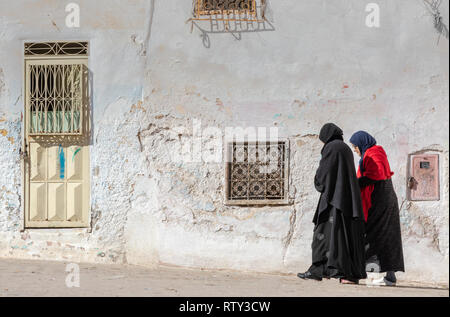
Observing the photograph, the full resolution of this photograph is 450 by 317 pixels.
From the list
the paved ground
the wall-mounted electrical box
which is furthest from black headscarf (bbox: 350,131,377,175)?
the paved ground

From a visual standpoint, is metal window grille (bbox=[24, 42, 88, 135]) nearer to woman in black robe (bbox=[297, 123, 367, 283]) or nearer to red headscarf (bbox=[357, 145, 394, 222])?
woman in black robe (bbox=[297, 123, 367, 283])

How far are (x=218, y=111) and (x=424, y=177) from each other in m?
2.20

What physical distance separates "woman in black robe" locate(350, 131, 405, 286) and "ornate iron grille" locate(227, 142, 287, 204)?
1005 mm

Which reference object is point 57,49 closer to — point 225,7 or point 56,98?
point 56,98

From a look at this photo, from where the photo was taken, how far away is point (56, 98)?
7.96 m

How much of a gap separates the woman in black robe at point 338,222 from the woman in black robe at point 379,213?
0.69 ft

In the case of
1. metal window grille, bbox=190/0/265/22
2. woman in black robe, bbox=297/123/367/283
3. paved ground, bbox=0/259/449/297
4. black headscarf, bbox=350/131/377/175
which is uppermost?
metal window grille, bbox=190/0/265/22

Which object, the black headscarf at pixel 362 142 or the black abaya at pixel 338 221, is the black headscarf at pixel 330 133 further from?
the black headscarf at pixel 362 142

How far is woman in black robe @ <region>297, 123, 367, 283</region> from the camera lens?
664 centimetres

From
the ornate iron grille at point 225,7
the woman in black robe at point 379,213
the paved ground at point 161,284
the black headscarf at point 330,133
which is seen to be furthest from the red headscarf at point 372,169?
the ornate iron grille at point 225,7

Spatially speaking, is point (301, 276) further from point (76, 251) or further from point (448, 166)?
point (76, 251)

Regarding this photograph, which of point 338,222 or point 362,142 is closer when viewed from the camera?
point 338,222

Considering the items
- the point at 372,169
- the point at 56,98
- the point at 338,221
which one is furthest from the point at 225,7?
the point at 338,221
